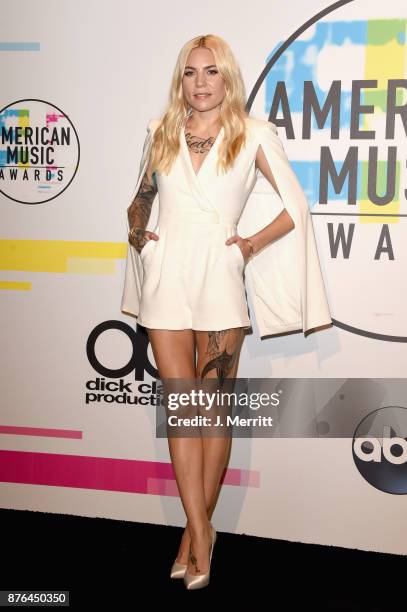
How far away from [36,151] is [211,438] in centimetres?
145

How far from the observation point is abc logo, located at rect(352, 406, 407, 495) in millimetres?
3021

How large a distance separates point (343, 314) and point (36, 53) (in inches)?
66.4

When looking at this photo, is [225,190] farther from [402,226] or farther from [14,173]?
[14,173]

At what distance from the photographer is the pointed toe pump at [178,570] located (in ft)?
9.07

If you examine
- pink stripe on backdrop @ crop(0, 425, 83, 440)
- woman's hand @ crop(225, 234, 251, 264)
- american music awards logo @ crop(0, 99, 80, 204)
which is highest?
american music awards logo @ crop(0, 99, 80, 204)

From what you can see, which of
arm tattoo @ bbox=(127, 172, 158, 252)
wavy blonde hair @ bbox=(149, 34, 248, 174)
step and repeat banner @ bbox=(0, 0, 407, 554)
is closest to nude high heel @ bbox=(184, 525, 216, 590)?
step and repeat banner @ bbox=(0, 0, 407, 554)

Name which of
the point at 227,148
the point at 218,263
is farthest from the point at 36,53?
the point at 218,263

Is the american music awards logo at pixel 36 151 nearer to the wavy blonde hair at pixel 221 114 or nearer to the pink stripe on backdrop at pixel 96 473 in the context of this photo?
the wavy blonde hair at pixel 221 114

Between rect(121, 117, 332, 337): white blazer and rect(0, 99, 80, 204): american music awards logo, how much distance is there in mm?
454

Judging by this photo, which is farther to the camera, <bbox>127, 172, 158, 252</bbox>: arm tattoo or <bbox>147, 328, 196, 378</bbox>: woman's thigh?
<bbox>127, 172, 158, 252</bbox>: arm tattoo

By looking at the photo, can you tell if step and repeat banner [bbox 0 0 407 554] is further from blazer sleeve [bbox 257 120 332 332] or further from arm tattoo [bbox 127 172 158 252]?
arm tattoo [bbox 127 172 158 252]

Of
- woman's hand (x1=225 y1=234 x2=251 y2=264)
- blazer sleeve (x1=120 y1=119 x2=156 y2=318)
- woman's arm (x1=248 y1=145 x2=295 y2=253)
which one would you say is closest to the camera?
woman's hand (x1=225 y1=234 x2=251 y2=264)

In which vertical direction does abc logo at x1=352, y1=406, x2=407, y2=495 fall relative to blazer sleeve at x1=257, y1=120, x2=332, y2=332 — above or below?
below

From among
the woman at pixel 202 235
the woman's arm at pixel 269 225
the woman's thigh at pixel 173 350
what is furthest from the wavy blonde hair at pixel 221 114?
the woman's thigh at pixel 173 350
